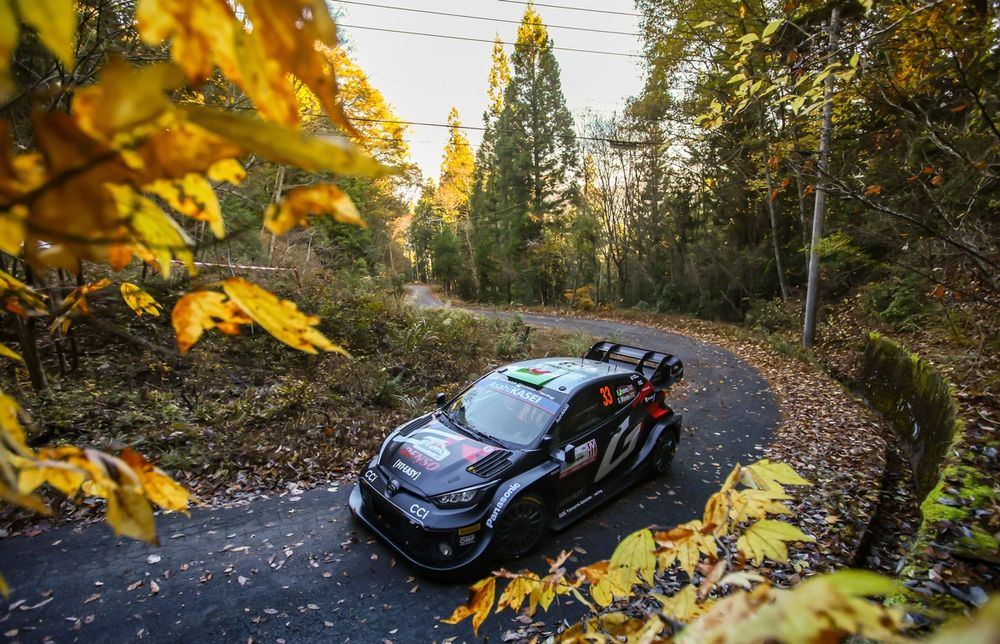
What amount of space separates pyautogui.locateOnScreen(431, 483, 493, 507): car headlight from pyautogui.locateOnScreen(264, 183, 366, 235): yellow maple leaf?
12.7 feet

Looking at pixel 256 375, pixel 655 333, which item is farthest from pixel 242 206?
pixel 655 333

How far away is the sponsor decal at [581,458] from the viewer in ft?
15.2

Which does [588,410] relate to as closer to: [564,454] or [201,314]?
[564,454]

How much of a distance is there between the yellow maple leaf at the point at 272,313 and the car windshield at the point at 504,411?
4107 millimetres

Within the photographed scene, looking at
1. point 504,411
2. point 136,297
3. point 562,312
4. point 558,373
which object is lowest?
point 562,312

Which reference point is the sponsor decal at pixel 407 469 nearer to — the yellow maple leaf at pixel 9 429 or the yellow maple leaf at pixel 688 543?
the yellow maple leaf at pixel 688 543

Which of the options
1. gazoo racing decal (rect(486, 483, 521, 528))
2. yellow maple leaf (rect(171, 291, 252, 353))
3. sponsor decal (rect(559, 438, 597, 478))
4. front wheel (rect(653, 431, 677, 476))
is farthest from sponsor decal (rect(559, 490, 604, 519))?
yellow maple leaf (rect(171, 291, 252, 353))

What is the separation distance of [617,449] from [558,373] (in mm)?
1057

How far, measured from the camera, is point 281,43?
51cm

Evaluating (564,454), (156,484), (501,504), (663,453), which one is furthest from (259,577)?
(663,453)

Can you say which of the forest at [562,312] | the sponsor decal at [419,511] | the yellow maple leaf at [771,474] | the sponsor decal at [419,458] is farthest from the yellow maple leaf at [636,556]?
the sponsor decal at [419,458]

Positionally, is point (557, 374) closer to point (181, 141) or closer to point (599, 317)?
point (181, 141)

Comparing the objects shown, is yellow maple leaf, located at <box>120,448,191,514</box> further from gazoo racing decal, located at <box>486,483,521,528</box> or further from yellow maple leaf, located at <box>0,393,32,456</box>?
gazoo racing decal, located at <box>486,483,521,528</box>

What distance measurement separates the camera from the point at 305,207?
594 mm
